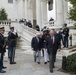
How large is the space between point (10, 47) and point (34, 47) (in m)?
1.29

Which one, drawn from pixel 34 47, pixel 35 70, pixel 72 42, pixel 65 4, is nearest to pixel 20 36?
pixel 65 4

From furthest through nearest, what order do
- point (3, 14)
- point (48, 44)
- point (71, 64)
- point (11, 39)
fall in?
point (3, 14) → point (11, 39) → point (48, 44) → point (71, 64)

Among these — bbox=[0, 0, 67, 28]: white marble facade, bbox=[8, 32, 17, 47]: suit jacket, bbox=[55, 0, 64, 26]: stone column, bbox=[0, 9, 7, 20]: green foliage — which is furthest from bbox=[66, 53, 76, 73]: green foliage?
bbox=[0, 9, 7, 20]: green foliage

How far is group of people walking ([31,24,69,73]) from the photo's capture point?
10789 millimetres

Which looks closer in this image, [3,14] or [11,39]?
[11,39]

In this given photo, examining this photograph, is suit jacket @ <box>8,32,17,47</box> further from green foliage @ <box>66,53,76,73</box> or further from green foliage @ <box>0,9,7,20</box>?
green foliage @ <box>0,9,7,20</box>

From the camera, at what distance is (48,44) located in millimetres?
10898

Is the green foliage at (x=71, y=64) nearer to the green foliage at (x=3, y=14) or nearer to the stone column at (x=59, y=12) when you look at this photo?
the stone column at (x=59, y=12)

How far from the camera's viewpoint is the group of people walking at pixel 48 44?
10789mm

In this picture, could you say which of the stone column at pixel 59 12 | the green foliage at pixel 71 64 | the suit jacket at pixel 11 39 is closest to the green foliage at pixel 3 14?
the stone column at pixel 59 12

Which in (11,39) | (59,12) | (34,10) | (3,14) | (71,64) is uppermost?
(34,10)

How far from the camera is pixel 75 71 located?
1072 cm

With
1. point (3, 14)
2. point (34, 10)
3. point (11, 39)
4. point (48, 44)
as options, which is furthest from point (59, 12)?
point (3, 14)

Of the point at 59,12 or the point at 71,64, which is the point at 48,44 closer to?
the point at 71,64
